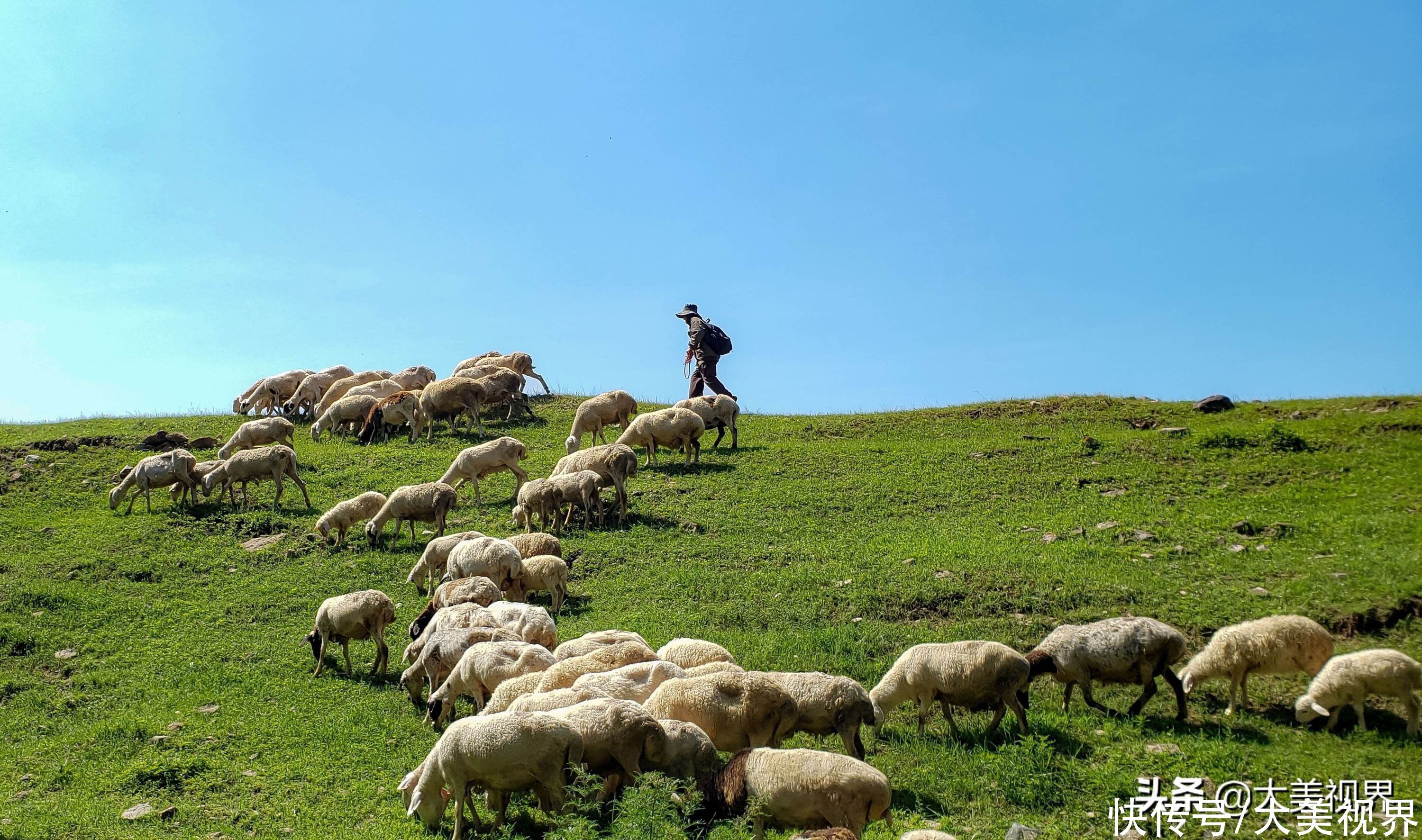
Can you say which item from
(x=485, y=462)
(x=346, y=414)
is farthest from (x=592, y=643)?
(x=346, y=414)

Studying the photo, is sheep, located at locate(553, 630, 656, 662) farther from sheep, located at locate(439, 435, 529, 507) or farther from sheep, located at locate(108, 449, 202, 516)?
sheep, located at locate(108, 449, 202, 516)

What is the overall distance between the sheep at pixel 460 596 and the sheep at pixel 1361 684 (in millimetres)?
9873

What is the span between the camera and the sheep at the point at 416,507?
769 inches

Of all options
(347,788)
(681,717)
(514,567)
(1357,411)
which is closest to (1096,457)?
(1357,411)

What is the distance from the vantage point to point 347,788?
10727 mm

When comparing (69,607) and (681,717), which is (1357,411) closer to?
(681,717)

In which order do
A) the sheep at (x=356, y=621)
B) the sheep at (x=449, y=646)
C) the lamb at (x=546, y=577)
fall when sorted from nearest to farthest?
the sheep at (x=449, y=646) < the sheep at (x=356, y=621) < the lamb at (x=546, y=577)

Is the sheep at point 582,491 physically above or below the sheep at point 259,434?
below

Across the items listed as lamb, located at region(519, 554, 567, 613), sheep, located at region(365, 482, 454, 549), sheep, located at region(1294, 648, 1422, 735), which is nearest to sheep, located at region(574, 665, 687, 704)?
lamb, located at region(519, 554, 567, 613)

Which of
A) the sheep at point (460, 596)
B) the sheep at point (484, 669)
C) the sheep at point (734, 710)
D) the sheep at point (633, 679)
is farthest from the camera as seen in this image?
the sheep at point (460, 596)

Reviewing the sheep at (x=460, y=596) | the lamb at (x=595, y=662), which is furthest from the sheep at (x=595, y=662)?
the sheep at (x=460, y=596)

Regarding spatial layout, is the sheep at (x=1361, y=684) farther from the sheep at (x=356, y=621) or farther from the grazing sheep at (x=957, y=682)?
the sheep at (x=356, y=621)

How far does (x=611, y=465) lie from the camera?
20.2m

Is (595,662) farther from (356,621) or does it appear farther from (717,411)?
(717,411)
